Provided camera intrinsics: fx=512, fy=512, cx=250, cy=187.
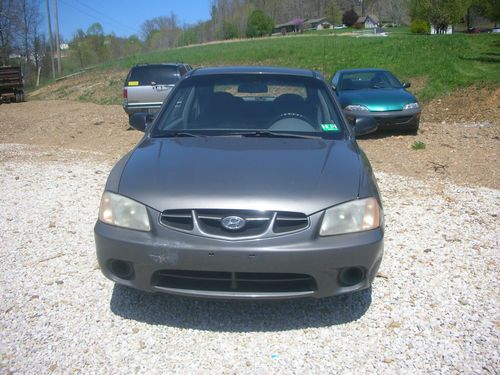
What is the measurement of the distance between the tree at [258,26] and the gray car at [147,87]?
76.9m

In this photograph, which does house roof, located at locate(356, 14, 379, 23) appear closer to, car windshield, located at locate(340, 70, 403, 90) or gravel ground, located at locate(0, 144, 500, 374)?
car windshield, located at locate(340, 70, 403, 90)

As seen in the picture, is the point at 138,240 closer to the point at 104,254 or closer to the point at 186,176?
the point at 104,254

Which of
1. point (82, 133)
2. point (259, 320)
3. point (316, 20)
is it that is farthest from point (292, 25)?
point (259, 320)

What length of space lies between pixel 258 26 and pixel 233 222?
89487mm

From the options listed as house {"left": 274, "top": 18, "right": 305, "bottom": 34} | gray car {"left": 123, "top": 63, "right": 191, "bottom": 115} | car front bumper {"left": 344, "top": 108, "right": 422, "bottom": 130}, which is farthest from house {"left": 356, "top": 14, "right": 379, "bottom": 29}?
car front bumper {"left": 344, "top": 108, "right": 422, "bottom": 130}

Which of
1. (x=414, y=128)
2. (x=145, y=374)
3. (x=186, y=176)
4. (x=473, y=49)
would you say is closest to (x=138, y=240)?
(x=186, y=176)

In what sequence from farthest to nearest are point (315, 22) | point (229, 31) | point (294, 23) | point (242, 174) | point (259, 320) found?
point (315, 22)
point (294, 23)
point (229, 31)
point (259, 320)
point (242, 174)

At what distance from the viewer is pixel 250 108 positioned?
4.28 metres

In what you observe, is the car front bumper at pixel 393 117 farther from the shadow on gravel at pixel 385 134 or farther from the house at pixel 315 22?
the house at pixel 315 22

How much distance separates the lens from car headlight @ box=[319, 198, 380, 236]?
290cm

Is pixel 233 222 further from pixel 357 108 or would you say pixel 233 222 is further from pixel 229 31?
pixel 229 31

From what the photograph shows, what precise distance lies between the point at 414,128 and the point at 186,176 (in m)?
8.41

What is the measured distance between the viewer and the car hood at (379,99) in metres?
10.3

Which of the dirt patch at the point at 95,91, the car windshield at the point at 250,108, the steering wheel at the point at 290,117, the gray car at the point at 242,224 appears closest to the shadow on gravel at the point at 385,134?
the car windshield at the point at 250,108
